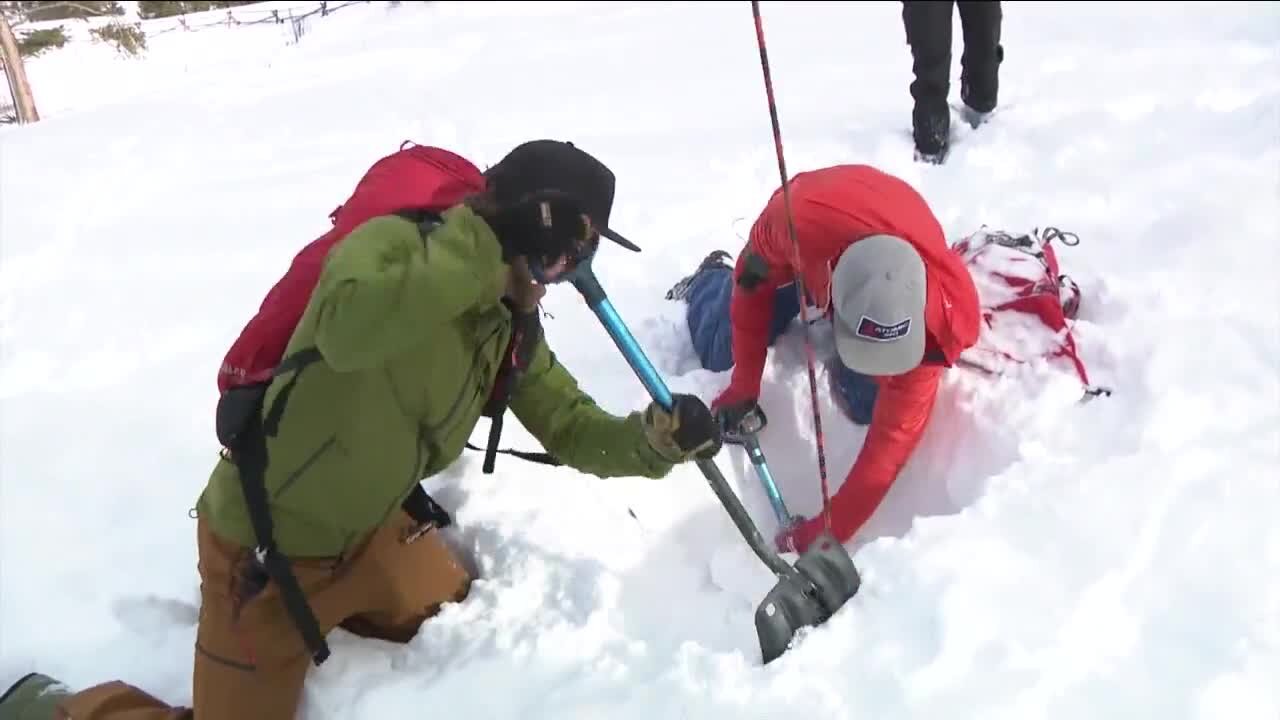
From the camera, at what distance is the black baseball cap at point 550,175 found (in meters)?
1.71

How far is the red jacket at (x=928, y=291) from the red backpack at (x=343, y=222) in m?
1.20

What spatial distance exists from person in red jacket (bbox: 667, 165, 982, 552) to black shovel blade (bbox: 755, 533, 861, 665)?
52 cm

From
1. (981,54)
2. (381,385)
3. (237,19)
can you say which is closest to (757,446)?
(381,385)

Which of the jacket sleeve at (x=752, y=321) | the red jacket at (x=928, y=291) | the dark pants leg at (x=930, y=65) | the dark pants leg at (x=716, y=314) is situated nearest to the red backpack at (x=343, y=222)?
the red jacket at (x=928, y=291)

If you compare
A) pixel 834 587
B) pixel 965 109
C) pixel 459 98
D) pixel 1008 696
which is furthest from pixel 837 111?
pixel 1008 696

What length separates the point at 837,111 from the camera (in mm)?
5609

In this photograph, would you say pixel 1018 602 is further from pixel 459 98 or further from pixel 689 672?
pixel 459 98

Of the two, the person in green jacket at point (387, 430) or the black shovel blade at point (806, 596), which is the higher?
the person in green jacket at point (387, 430)

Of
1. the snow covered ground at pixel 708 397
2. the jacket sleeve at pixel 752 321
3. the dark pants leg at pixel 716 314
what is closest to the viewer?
the snow covered ground at pixel 708 397

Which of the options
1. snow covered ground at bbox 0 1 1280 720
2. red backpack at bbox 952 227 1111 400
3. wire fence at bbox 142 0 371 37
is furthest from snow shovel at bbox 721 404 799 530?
wire fence at bbox 142 0 371 37

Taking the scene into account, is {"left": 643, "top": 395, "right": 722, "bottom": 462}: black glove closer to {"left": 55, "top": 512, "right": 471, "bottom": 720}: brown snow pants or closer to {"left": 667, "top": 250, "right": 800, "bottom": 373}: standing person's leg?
{"left": 55, "top": 512, "right": 471, "bottom": 720}: brown snow pants

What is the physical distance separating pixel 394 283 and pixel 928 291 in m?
1.57

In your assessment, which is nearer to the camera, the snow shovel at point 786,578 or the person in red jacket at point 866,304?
the snow shovel at point 786,578

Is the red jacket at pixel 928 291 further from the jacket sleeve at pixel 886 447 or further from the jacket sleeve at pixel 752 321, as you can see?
the jacket sleeve at pixel 752 321
